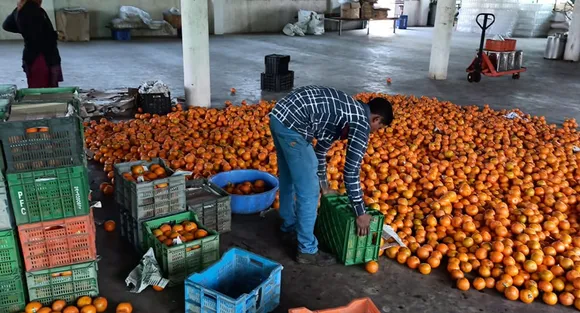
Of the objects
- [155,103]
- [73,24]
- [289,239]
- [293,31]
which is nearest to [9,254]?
[289,239]

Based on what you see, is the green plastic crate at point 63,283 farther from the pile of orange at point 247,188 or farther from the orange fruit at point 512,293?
the orange fruit at point 512,293

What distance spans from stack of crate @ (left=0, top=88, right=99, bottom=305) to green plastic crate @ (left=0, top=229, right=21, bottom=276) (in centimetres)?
5

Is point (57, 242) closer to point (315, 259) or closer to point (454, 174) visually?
point (315, 259)

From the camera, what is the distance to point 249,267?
12.1 ft

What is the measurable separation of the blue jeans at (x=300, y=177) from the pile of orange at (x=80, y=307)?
5.03 feet

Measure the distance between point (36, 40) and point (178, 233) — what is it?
5.22 meters

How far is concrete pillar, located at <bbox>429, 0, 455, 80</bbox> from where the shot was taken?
Result: 12688 millimetres

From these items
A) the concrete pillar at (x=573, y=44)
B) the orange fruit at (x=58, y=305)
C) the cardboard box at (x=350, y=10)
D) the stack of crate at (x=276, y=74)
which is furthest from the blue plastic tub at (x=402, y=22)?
the orange fruit at (x=58, y=305)

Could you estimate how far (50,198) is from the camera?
10.9 ft

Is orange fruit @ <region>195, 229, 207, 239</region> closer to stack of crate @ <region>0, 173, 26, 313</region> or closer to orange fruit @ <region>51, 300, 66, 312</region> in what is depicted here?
orange fruit @ <region>51, 300, 66, 312</region>

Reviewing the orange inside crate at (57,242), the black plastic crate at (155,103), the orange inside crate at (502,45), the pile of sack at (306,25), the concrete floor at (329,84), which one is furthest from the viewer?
the pile of sack at (306,25)

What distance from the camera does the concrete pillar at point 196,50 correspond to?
894cm

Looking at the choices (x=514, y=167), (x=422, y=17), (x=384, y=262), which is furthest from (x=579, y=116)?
(x=422, y=17)

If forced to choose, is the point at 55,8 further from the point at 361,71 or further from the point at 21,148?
the point at 21,148
